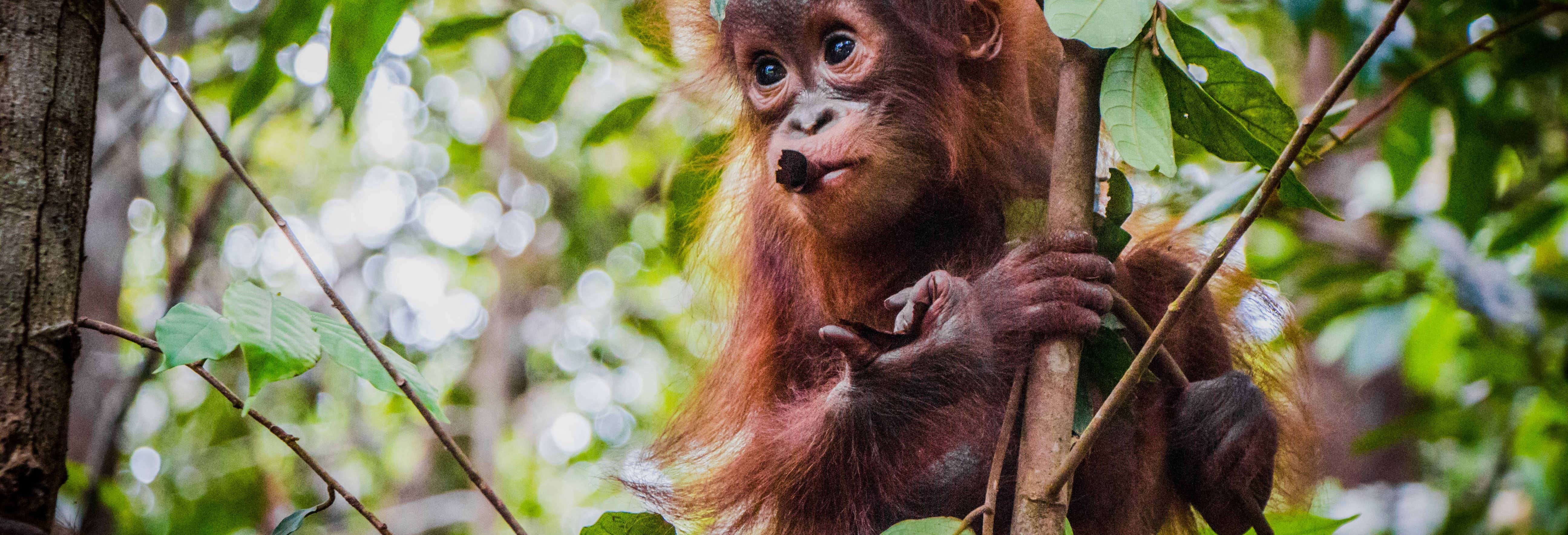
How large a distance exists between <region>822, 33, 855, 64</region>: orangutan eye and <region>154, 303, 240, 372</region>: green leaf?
1554mm

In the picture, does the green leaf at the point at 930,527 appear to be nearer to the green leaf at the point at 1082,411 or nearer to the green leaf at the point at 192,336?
the green leaf at the point at 1082,411

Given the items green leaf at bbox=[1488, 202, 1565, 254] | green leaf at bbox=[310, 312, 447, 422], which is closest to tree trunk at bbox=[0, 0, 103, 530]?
green leaf at bbox=[310, 312, 447, 422]

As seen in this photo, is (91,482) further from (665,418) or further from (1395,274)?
(1395,274)

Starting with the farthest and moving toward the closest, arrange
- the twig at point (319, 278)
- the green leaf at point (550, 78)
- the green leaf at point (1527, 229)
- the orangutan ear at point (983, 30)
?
the green leaf at point (1527, 229) → the green leaf at point (550, 78) → the orangutan ear at point (983, 30) → the twig at point (319, 278)

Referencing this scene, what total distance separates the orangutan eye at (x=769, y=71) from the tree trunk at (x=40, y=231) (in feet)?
4.96

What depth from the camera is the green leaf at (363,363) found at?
163 centimetres

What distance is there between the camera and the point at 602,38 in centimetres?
350

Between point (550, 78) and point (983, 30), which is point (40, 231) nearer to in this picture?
point (550, 78)

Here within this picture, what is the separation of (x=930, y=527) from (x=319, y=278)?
1.04 m

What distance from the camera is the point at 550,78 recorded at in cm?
312

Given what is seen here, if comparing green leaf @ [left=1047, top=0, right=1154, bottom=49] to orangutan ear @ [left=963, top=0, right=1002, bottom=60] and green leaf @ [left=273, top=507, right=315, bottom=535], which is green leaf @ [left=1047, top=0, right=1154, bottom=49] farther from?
green leaf @ [left=273, top=507, right=315, bottom=535]

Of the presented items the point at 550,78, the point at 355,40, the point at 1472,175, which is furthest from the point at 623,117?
the point at 1472,175

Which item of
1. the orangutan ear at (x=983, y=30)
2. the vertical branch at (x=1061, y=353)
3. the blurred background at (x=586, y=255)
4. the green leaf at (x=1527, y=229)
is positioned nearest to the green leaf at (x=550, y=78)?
the blurred background at (x=586, y=255)

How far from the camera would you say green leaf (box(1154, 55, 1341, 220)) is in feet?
6.56
